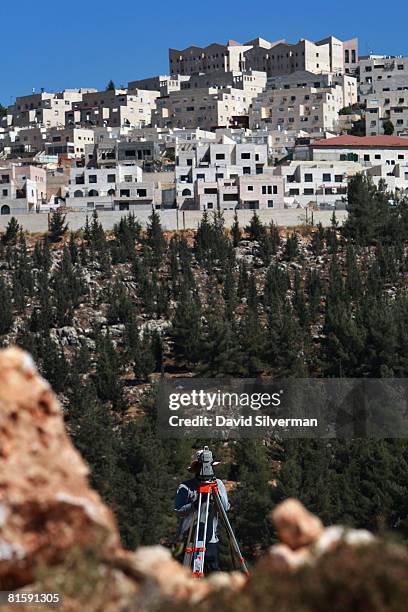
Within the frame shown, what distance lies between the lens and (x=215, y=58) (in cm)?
9094

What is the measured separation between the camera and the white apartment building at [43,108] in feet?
270

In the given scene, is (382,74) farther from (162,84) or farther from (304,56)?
(162,84)

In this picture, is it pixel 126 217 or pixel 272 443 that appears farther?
pixel 126 217

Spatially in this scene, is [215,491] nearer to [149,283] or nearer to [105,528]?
[105,528]

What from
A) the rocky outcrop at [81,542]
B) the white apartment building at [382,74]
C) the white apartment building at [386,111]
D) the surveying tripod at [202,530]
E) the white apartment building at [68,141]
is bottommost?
the surveying tripod at [202,530]

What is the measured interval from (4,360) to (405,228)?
151 ft

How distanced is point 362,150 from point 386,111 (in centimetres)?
1433

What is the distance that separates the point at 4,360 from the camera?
3.74 meters

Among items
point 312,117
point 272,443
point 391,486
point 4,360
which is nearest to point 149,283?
point 272,443

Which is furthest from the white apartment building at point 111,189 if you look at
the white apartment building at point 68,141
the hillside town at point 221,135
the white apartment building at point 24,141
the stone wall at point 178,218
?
the white apartment building at point 24,141

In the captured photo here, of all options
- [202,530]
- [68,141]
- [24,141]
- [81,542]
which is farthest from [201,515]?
[24,141]

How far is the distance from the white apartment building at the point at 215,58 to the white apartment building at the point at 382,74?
9.04m

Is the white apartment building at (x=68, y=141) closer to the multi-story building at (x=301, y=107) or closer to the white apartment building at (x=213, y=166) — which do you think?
the multi-story building at (x=301, y=107)

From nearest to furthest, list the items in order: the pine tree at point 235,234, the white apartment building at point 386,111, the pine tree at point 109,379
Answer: the pine tree at point 109,379 < the pine tree at point 235,234 < the white apartment building at point 386,111
